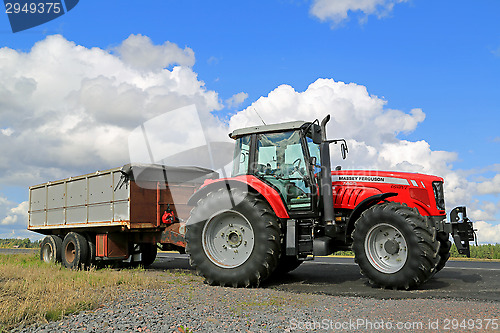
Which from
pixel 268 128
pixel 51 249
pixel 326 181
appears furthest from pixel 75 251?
pixel 326 181

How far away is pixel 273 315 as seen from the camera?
18.5 feet

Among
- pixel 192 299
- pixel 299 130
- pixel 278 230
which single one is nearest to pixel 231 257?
pixel 278 230

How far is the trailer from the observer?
35.7 ft

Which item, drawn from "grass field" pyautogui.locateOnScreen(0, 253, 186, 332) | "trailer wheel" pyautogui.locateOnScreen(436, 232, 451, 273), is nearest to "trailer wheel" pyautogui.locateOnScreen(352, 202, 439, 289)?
"trailer wheel" pyautogui.locateOnScreen(436, 232, 451, 273)

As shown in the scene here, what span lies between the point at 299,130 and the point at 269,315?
4.09 m

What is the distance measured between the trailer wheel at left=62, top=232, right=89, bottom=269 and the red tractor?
15.4ft

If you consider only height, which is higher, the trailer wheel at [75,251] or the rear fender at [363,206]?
Result: the rear fender at [363,206]

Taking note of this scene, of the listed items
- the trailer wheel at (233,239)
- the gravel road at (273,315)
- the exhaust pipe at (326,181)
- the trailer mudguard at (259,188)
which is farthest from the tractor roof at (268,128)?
the gravel road at (273,315)

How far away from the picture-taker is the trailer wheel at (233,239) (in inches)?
326

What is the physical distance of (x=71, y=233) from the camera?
41.5 feet

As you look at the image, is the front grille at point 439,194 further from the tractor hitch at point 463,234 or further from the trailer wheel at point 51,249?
the trailer wheel at point 51,249

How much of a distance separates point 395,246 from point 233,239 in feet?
10.2

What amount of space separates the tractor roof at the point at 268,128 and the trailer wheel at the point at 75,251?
584 cm

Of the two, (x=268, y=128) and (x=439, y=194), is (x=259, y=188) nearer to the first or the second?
(x=268, y=128)
